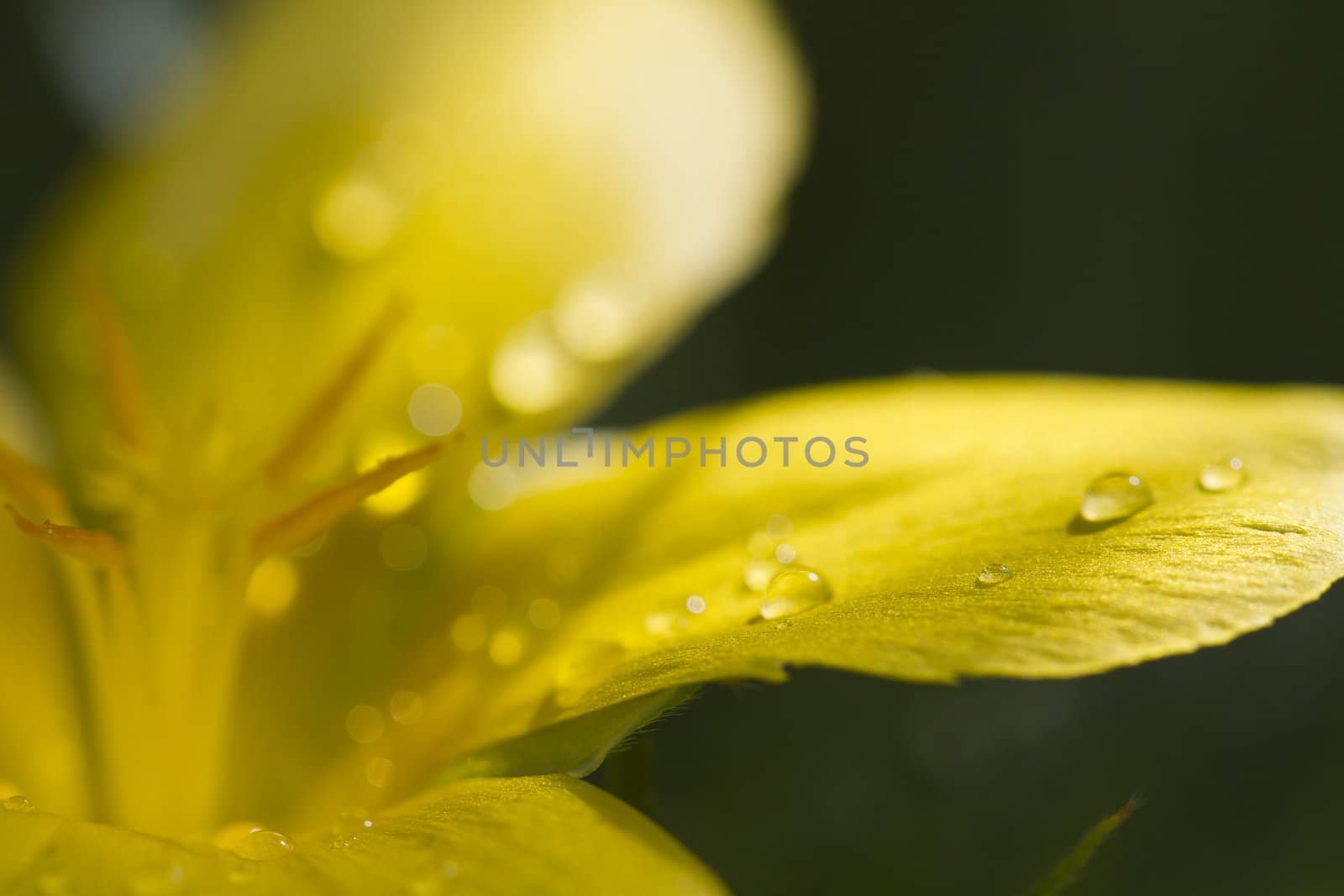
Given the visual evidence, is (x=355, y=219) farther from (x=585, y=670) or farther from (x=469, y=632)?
(x=585, y=670)

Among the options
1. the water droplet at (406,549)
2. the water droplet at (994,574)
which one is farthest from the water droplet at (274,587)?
the water droplet at (994,574)

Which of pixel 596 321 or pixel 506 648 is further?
pixel 596 321

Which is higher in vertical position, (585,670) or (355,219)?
(355,219)

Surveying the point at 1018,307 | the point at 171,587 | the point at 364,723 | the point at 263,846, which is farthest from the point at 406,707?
the point at 1018,307

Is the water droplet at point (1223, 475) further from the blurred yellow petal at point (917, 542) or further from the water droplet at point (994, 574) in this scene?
the water droplet at point (994, 574)

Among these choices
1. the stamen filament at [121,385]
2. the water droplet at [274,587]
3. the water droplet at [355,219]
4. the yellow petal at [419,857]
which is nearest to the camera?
the yellow petal at [419,857]
